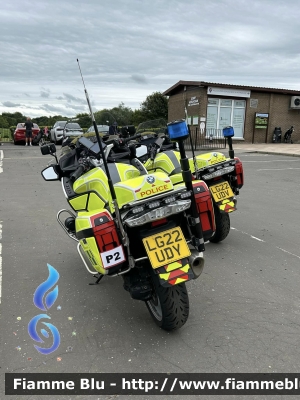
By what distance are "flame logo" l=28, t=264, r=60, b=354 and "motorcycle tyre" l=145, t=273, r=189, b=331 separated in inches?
34.5

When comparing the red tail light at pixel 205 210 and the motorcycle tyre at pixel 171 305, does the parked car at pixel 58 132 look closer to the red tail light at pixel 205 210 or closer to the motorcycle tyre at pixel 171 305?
the red tail light at pixel 205 210

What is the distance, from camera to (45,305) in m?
3.58

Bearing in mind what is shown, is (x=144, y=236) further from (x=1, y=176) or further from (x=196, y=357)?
(x=1, y=176)

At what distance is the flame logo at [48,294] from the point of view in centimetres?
360

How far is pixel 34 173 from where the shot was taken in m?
12.1

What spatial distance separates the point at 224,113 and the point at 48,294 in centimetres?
2450

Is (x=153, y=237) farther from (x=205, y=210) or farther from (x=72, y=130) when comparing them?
(x=72, y=130)

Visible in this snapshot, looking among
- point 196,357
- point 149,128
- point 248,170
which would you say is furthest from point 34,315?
point 248,170

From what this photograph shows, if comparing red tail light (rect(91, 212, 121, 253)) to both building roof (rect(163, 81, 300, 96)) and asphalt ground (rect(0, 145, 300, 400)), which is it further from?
building roof (rect(163, 81, 300, 96))

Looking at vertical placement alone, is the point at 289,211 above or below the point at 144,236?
below

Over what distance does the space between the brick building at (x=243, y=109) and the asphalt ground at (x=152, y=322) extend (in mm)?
20694

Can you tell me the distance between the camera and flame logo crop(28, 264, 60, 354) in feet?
9.81

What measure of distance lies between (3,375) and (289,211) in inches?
238

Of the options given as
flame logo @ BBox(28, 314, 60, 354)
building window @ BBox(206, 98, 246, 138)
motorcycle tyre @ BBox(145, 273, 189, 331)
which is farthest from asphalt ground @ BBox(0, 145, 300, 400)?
building window @ BBox(206, 98, 246, 138)
